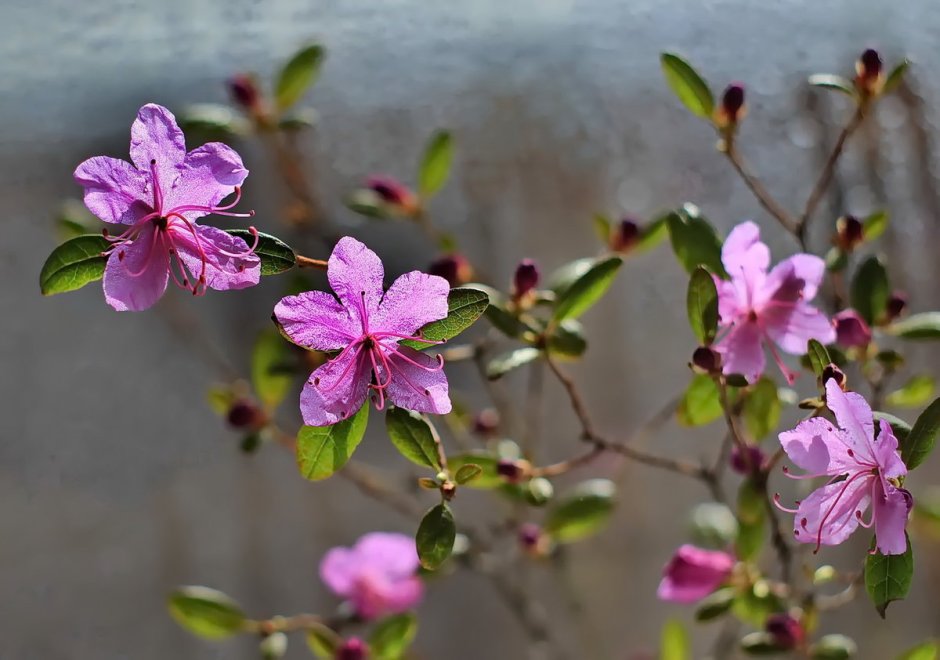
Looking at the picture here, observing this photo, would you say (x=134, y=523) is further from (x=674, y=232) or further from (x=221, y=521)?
(x=674, y=232)

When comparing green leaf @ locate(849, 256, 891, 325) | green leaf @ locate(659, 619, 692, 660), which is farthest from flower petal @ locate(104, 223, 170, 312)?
green leaf @ locate(659, 619, 692, 660)

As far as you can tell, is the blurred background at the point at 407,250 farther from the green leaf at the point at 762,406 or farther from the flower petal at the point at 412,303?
the flower petal at the point at 412,303

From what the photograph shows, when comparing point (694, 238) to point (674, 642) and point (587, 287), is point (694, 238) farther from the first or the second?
point (674, 642)

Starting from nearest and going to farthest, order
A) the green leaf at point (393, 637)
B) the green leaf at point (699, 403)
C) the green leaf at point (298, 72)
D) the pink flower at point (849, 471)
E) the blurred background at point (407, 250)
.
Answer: the pink flower at point (849, 471) < the green leaf at point (699, 403) < the green leaf at point (393, 637) < the green leaf at point (298, 72) < the blurred background at point (407, 250)

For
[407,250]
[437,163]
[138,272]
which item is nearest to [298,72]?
[437,163]

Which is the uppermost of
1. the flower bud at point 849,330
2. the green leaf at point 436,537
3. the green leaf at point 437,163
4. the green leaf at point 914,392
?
the flower bud at point 849,330

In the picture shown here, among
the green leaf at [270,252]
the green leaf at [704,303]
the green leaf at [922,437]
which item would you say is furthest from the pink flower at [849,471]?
the green leaf at [270,252]

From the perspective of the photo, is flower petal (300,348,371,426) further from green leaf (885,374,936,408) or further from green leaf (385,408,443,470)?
green leaf (885,374,936,408)
